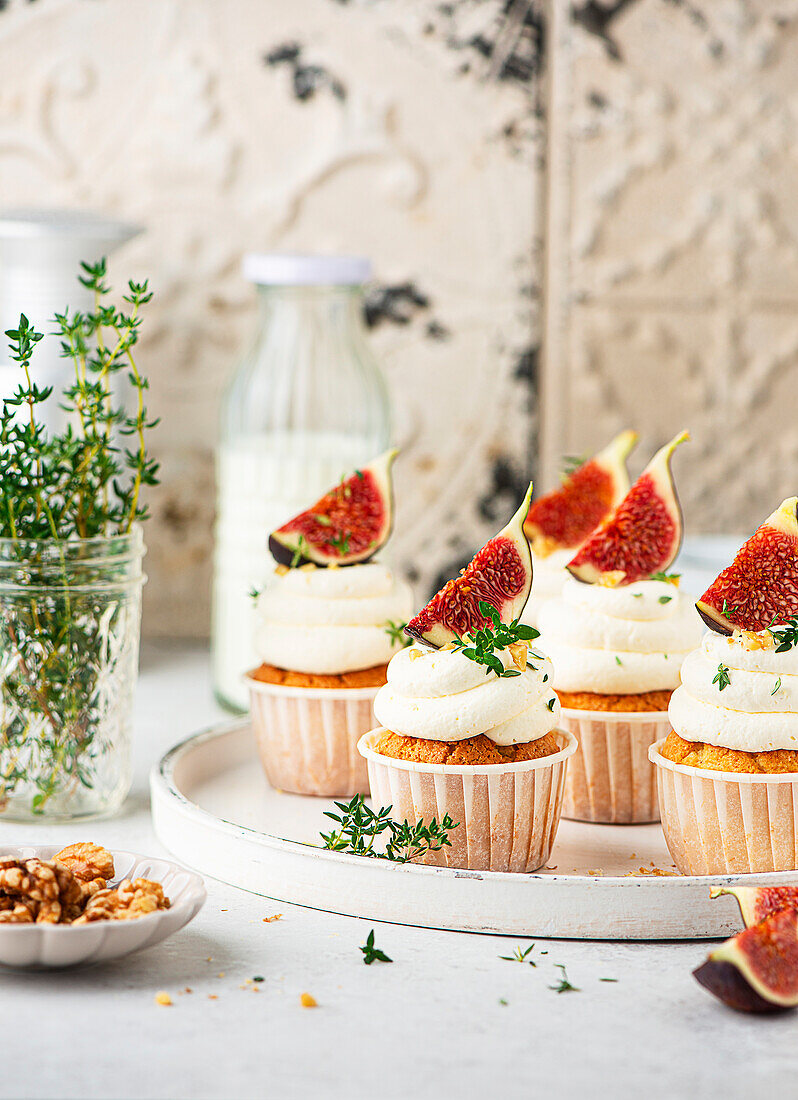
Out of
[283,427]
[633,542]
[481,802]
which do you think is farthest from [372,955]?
[283,427]

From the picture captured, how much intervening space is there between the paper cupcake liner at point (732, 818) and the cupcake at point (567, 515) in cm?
46

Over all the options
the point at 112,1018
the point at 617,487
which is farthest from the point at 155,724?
the point at 112,1018

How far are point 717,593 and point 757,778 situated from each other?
0.62 ft

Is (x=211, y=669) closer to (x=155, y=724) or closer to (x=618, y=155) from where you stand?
(x=155, y=724)

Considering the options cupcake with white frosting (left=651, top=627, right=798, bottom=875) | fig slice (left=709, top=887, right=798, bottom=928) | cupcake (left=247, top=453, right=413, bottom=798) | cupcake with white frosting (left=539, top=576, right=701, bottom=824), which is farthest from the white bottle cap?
fig slice (left=709, top=887, right=798, bottom=928)

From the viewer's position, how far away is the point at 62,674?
1.56 m

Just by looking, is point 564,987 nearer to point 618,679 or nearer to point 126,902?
point 126,902

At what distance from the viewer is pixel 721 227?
2.55 meters

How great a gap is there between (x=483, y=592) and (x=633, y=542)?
317mm

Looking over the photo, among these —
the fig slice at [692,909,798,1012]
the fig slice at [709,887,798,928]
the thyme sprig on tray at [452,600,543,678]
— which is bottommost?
the fig slice at [692,909,798,1012]

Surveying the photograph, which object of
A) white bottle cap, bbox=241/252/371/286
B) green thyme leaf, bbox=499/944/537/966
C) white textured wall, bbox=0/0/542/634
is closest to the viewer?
green thyme leaf, bbox=499/944/537/966

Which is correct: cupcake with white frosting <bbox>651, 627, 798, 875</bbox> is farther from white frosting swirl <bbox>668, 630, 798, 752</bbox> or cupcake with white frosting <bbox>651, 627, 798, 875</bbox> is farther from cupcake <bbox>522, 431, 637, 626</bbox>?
cupcake <bbox>522, 431, 637, 626</bbox>

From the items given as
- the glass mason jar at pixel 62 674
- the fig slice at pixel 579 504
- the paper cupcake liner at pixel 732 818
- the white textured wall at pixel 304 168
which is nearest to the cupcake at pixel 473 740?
the paper cupcake liner at pixel 732 818

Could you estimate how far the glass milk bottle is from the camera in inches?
82.3
